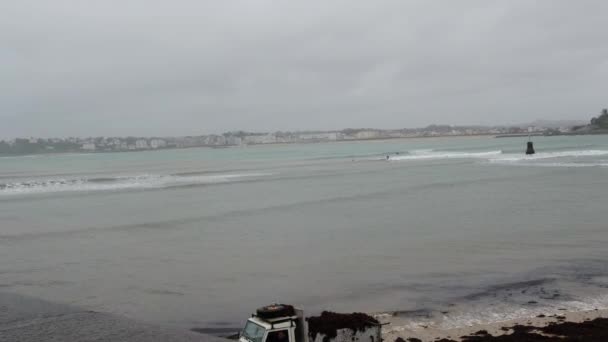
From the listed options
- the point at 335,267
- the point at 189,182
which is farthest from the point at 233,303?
the point at 189,182

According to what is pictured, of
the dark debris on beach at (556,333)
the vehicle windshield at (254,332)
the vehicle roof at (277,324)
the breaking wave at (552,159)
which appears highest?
the vehicle roof at (277,324)

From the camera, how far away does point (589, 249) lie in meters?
19.1

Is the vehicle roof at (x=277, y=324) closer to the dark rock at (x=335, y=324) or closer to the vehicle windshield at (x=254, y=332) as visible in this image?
the vehicle windshield at (x=254, y=332)

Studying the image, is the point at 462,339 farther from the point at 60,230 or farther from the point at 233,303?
the point at 60,230

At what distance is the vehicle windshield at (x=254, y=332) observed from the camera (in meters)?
8.53

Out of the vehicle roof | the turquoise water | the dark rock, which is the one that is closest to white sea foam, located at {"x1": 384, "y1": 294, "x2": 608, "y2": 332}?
the turquoise water

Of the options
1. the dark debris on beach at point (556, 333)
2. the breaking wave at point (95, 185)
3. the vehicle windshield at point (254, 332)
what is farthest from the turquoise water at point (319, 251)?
the breaking wave at point (95, 185)

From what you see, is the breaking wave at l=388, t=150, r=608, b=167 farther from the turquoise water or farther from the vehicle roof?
the vehicle roof

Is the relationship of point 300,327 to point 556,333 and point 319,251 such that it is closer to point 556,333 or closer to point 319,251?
point 556,333

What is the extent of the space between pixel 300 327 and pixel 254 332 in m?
0.73

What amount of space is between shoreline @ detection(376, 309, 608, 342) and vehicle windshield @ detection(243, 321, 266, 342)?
3381mm

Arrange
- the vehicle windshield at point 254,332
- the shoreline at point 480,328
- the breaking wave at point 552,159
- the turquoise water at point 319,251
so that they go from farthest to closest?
the breaking wave at point 552,159, the turquoise water at point 319,251, the shoreline at point 480,328, the vehicle windshield at point 254,332

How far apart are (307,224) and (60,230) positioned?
12.6m

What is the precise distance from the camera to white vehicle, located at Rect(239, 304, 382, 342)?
8.48m
